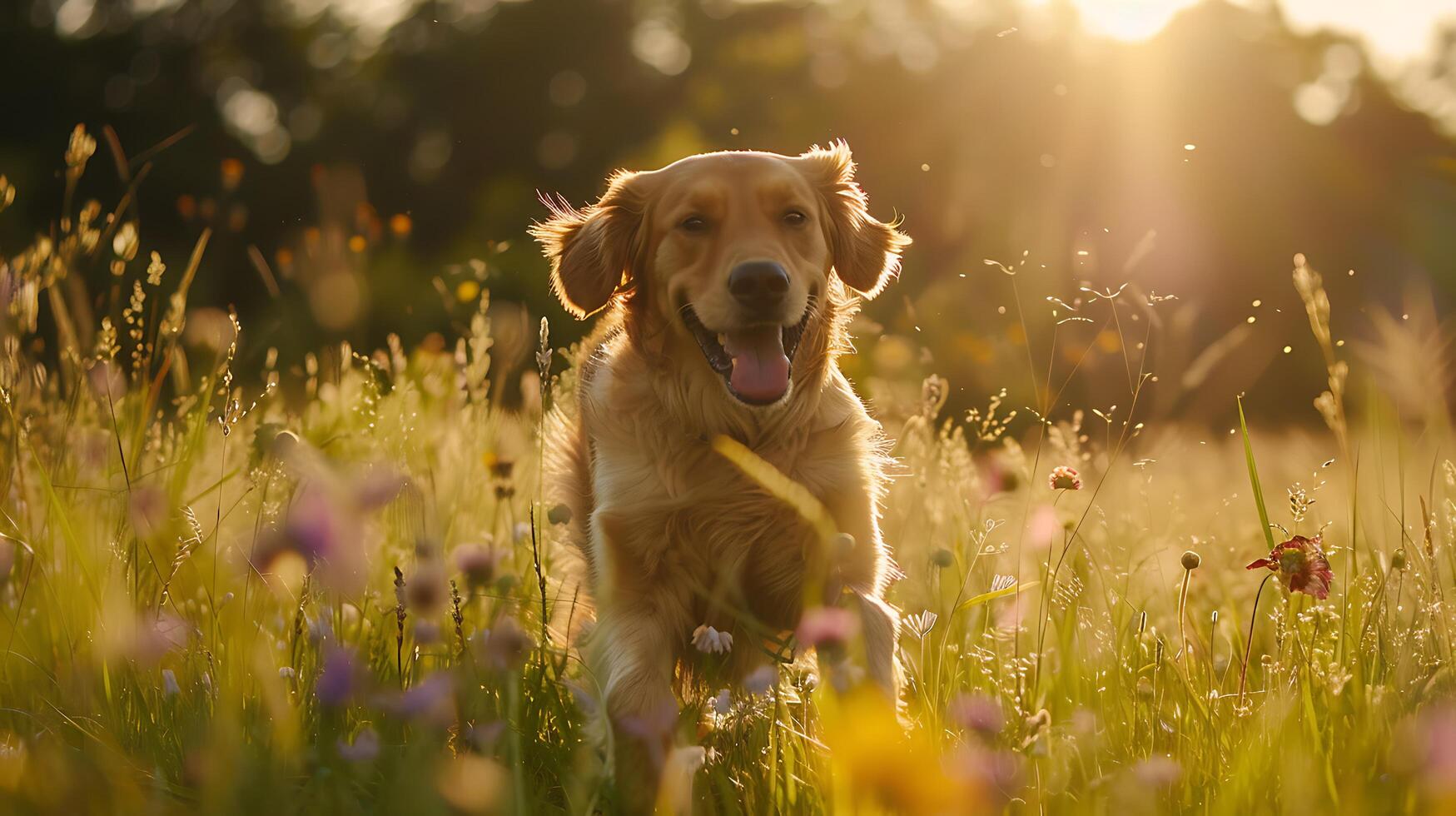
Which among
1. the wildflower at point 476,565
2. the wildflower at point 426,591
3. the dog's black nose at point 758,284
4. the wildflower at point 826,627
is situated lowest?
the wildflower at point 476,565

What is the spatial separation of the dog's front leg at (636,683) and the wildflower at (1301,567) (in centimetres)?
111

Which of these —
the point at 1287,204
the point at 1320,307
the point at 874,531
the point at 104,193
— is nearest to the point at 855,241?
the point at 874,531

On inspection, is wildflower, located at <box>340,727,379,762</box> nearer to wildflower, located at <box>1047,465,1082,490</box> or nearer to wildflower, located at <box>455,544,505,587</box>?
wildflower, located at <box>455,544,505,587</box>

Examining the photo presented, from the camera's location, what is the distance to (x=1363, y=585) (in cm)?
246

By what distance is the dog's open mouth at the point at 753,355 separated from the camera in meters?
2.81

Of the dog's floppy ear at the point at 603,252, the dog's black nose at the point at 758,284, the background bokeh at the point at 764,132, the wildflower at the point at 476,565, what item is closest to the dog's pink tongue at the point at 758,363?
the dog's black nose at the point at 758,284

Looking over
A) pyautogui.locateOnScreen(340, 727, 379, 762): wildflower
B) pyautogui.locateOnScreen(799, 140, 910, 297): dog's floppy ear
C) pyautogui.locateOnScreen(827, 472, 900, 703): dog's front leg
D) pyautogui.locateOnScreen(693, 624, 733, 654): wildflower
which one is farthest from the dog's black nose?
pyautogui.locateOnScreen(340, 727, 379, 762): wildflower

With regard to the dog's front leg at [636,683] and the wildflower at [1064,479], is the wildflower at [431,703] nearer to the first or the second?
the dog's front leg at [636,683]

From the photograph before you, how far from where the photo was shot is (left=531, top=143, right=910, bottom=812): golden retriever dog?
→ 108 inches

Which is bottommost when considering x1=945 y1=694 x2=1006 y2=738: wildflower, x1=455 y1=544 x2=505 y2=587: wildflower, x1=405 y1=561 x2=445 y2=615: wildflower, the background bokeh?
the background bokeh

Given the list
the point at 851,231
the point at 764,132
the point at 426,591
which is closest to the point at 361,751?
the point at 426,591

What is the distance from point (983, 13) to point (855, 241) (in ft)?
42.3

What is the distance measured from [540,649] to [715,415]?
3.63ft

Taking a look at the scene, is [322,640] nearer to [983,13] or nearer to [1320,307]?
[1320,307]
